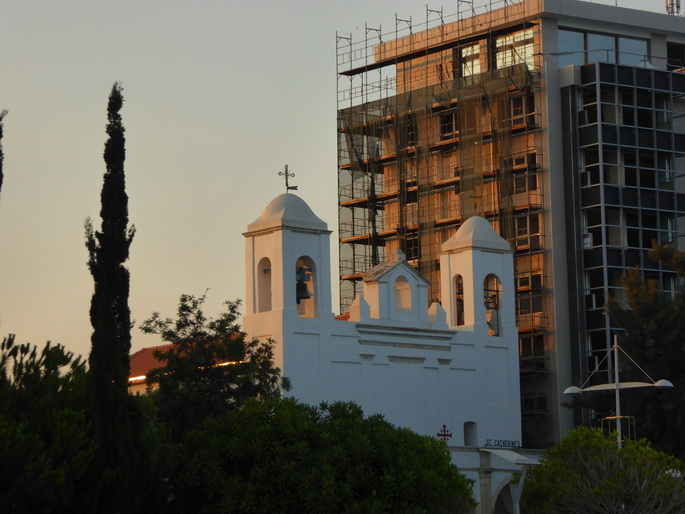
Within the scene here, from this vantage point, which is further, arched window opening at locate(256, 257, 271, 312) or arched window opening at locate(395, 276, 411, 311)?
arched window opening at locate(395, 276, 411, 311)

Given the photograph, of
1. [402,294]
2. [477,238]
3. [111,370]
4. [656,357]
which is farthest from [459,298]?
[111,370]

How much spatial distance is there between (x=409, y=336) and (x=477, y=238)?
5.02 meters

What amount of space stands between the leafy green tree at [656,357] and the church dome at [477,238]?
206 inches

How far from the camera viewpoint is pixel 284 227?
5356cm

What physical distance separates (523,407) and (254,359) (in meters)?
22.0

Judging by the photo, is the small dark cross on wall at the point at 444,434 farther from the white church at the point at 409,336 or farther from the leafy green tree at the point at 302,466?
the leafy green tree at the point at 302,466

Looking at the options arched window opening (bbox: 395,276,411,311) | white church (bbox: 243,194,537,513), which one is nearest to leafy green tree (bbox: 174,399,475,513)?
white church (bbox: 243,194,537,513)

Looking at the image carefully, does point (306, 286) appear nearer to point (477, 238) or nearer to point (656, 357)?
point (477, 238)

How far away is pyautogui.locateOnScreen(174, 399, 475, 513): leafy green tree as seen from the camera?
125 feet

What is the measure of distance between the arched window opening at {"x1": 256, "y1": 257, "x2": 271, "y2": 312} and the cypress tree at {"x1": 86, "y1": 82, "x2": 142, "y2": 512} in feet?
51.8

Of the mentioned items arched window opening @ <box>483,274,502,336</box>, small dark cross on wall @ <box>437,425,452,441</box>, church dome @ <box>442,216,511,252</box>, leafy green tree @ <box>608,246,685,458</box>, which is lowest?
small dark cross on wall @ <box>437,425,452,441</box>

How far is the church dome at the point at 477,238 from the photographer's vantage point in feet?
192

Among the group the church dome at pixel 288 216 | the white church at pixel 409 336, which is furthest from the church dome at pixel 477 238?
the church dome at pixel 288 216

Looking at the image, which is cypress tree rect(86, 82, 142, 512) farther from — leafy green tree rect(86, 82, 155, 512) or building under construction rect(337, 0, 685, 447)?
building under construction rect(337, 0, 685, 447)
